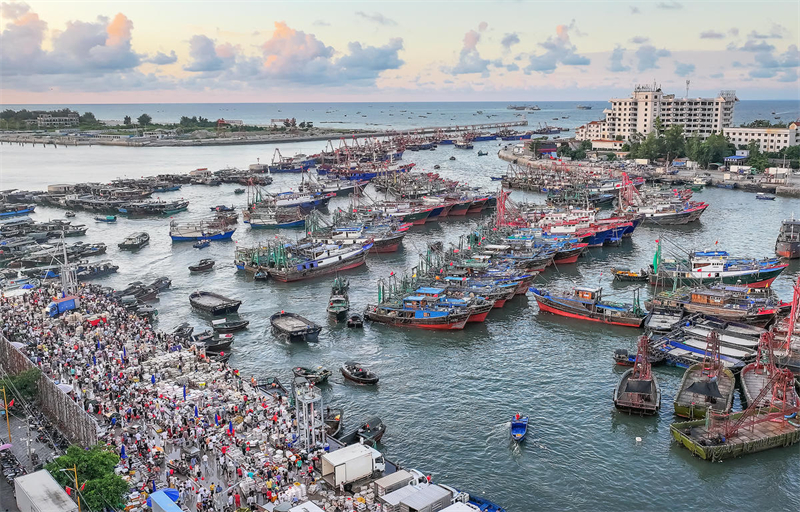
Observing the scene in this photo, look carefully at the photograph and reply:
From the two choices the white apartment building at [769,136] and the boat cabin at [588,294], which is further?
the white apartment building at [769,136]

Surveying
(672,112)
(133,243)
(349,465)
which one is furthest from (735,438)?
(672,112)

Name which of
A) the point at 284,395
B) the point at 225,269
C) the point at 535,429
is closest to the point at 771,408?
the point at 535,429

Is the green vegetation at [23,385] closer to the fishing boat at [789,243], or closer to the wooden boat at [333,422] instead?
the wooden boat at [333,422]

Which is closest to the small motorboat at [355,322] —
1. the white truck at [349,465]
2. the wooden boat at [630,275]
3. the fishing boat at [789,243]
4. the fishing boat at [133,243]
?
the white truck at [349,465]

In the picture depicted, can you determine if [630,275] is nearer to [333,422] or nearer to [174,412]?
[333,422]

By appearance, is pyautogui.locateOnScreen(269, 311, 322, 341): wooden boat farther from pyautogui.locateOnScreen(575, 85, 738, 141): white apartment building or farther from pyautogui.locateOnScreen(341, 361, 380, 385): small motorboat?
pyautogui.locateOnScreen(575, 85, 738, 141): white apartment building

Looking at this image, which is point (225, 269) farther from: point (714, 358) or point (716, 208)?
point (716, 208)
